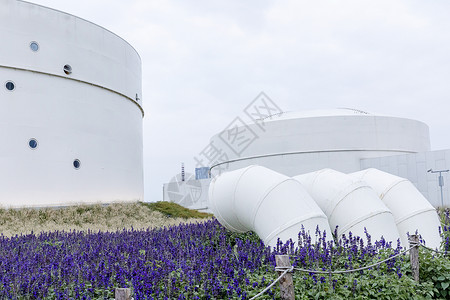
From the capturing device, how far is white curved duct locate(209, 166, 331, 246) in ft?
21.4

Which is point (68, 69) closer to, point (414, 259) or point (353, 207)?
point (353, 207)

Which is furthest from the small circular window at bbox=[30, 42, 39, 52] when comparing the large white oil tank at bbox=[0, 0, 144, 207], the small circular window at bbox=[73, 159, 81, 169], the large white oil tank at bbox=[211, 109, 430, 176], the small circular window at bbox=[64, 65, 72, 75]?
the large white oil tank at bbox=[211, 109, 430, 176]

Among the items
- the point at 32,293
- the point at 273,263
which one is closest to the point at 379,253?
the point at 273,263

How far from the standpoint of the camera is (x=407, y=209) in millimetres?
8367

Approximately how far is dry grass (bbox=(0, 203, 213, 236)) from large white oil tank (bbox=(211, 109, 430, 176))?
1410cm

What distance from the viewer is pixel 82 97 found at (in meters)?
19.1

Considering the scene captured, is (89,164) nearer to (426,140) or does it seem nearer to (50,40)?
(50,40)

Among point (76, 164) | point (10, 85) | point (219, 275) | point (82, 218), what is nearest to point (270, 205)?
point (219, 275)

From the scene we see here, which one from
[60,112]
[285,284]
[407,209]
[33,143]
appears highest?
[60,112]

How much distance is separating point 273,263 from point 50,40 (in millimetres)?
16443

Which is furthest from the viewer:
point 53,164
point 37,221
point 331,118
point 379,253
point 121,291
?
point 331,118

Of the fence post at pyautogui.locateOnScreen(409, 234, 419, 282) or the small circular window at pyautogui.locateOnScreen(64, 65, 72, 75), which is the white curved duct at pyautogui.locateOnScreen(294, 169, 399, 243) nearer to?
the fence post at pyautogui.locateOnScreen(409, 234, 419, 282)

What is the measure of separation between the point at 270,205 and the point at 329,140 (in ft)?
79.8

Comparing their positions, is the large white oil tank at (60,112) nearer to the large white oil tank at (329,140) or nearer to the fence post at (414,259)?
the large white oil tank at (329,140)
